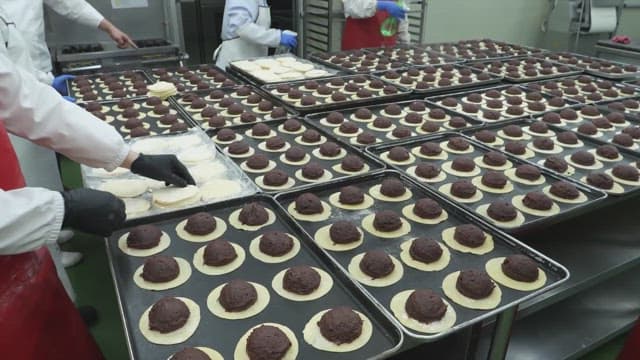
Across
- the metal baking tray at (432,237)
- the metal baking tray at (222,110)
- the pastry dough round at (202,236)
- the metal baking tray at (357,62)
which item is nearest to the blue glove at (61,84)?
the metal baking tray at (222,110)

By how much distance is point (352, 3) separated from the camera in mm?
4898

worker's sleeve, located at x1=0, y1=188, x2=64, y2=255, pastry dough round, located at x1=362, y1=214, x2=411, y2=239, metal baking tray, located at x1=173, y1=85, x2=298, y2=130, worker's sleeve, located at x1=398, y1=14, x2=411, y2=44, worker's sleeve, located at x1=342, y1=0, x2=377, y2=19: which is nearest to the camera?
worker's sleeve, located at x1=0, y1=188, x2=64, y2=255

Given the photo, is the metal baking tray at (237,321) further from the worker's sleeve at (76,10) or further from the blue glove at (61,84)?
the worker's sleeve at (76,10)

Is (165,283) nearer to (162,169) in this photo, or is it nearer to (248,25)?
(162,169)

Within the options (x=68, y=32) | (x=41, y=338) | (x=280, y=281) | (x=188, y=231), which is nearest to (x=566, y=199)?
(x=280, y=281)

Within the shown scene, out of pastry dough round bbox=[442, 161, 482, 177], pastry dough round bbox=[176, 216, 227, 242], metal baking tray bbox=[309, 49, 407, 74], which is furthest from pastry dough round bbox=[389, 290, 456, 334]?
metal baking tray bbox=[309, 49, 407, 74]

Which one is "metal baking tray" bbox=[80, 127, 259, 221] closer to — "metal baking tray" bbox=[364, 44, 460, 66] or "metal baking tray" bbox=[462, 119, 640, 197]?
"metal baking tray" bbox=[462, 119, 640, 197]

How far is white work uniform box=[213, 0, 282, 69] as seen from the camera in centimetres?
415

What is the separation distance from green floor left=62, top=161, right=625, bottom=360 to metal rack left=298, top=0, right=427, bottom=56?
3652 millimetres

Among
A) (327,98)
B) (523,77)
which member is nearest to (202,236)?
(327,98)

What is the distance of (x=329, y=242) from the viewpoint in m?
1.75

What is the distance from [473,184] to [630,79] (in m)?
2.80

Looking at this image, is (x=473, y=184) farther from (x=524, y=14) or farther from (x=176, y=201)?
(x=524, y=14)

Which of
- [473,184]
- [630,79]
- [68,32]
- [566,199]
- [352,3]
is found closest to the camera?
[566,199]
